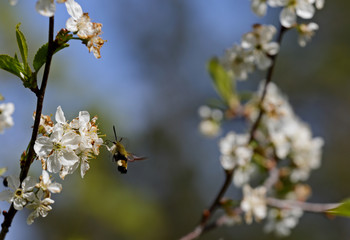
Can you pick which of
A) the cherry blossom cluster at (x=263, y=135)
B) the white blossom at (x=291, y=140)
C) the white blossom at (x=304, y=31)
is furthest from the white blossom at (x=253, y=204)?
the white blossom at (x=304, y=31)

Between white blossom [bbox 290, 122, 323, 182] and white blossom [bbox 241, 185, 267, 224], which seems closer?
white blossom [bbox 241, 185, 267, 224]

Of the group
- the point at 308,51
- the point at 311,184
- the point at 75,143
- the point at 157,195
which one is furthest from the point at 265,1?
the point at 308,51

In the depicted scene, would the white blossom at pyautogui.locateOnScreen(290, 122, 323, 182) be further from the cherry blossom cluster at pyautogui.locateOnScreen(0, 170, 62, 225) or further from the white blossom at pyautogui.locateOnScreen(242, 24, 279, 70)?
the cherry blossom cluster at pyautogui.locateOnScreen(0, 170, 62, 225)

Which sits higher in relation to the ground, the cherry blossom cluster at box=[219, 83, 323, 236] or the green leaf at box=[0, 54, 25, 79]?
the green leaf at box=[0, 54, 25, 79]

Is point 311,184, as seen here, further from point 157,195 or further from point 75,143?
point 75,143

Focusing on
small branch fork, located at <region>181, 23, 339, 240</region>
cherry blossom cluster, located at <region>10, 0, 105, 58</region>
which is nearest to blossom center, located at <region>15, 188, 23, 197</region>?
cherry blossom cluster, located at <region>10, 0, 105, 58</region>

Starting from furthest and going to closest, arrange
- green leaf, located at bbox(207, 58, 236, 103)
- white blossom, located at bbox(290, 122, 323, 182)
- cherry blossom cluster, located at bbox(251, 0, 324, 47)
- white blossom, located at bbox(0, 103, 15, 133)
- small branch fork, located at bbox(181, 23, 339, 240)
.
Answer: white blossom, located at bbox(290, 122, 323, 182), green leaf, located at bbox(207, 58, 236, 103), small branch fork, located at bbox(181, 23, 339, 240), cherry blossom cluster, located at bbox(251, 0, 324, 47), white blossom, located at bbox(0, 103, 15, 133)

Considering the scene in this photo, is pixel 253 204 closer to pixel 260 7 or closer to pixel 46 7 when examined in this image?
pixel 260 7
